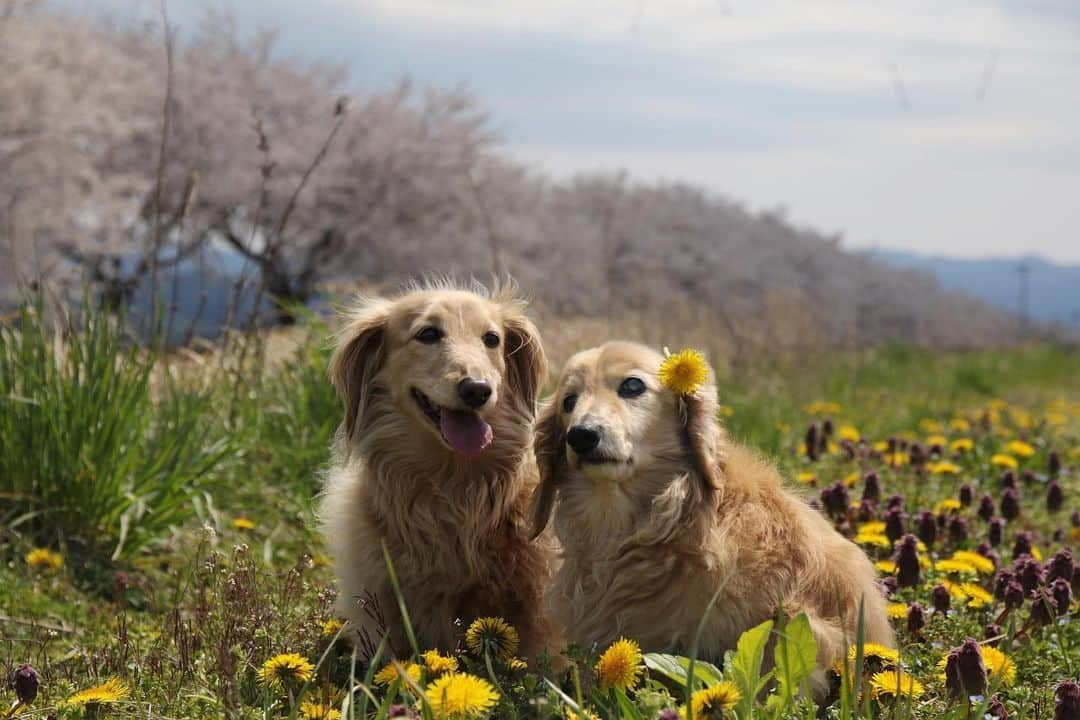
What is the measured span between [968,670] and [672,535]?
897 mm

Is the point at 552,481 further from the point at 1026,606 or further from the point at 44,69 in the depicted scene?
the point at 44,69

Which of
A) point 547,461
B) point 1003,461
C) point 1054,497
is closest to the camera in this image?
point 547,461

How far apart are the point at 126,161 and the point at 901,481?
2256cm

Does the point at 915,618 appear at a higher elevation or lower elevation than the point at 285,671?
higher

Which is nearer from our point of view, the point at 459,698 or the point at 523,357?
the point at 459,698

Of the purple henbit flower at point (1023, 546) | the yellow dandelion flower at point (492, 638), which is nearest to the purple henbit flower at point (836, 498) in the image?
the purple henbit flower at point (1023, 546)

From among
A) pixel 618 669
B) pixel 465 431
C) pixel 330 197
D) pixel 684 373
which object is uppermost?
pixel 684 373

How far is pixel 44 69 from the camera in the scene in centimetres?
2034

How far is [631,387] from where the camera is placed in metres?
3.31

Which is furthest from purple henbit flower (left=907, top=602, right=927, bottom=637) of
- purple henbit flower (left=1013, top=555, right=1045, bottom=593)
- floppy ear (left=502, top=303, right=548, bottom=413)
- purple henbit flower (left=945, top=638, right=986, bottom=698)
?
floppy ear (left=502, top=303, right=548, bottom=413)

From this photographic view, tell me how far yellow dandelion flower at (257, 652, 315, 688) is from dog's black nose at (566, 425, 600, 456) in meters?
0.99

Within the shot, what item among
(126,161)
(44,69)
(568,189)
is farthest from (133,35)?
(568,189)

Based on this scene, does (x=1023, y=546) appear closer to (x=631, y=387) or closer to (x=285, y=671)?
(x=631, y=387)

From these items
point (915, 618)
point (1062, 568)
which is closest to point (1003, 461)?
point (1062, 568)
